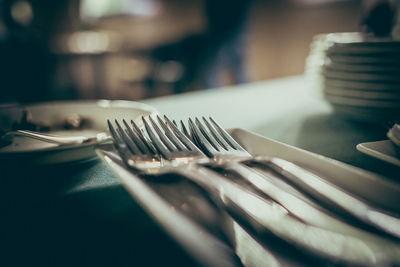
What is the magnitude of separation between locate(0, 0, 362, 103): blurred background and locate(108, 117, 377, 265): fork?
292 centimetres

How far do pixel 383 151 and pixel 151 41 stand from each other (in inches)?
244

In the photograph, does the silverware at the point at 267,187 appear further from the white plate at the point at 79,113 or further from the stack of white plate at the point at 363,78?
the stack of white plate at the point at 363,78

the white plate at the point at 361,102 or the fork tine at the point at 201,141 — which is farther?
the white plate at the point at 361,102

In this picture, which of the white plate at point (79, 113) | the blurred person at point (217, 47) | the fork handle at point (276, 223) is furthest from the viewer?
the blurred person at point (217, 47)

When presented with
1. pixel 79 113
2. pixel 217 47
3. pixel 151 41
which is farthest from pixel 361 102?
pixel 151 41

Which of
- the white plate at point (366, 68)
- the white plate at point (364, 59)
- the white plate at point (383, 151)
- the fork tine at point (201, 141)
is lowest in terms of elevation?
the white plate at point (383, 151)

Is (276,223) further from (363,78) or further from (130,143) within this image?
(363,78)

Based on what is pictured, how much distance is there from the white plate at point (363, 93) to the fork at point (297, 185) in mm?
339

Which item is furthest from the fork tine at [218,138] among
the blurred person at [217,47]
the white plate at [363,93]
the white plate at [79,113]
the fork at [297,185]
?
the blurred person at [217,47]

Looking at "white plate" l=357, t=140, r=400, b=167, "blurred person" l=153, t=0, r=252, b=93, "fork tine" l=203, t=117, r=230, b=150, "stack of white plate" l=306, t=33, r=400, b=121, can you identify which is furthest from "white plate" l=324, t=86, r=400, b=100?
"blurred person" l=153, t=0, r=252, b=93

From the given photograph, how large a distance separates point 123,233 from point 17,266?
0.25ft

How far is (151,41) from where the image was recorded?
612cm

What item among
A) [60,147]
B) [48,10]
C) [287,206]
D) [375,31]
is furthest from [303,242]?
[48,10]

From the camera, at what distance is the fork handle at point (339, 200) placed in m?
0.22
